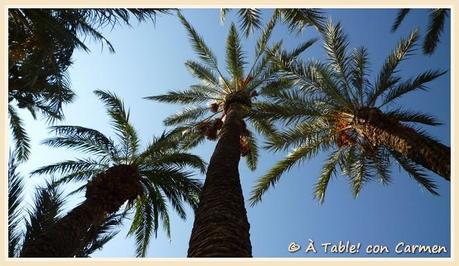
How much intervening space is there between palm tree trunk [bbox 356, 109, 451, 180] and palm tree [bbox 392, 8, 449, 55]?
434 centimetres

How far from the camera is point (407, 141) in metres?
8.44

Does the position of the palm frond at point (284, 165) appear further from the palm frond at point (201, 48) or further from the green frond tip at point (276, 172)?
the palm frond at point (201, 48)

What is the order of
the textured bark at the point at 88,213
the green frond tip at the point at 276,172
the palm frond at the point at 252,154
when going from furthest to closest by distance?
the palm frond at the point at 252,154 → the green frond tip at the point at 276,172 → the textured bark at the point at 88,213

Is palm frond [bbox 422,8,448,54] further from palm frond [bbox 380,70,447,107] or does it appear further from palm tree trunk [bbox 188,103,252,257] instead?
palm tree trunk [bbox 188,103,252,257]

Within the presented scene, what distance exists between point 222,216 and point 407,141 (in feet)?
15.8

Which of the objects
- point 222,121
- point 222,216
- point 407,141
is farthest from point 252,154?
point 222,216

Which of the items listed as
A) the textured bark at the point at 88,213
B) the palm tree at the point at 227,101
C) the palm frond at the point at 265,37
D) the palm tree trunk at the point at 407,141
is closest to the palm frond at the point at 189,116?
the palm tree at the point at 227,101

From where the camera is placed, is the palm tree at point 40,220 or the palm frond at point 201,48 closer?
the palm tree at point 40,220

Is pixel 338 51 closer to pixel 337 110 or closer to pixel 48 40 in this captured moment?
pixel 337 110

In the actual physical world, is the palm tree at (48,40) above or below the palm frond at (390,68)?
below

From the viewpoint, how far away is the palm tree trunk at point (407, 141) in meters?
7.60

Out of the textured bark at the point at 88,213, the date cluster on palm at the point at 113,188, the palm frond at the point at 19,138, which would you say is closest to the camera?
the textured bark at the point at 88,213

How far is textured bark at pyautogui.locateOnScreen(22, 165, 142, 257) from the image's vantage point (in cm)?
707

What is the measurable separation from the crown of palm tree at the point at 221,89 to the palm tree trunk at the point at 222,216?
6.93 meters
